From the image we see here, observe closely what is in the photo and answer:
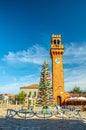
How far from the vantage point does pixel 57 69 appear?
4319 cm

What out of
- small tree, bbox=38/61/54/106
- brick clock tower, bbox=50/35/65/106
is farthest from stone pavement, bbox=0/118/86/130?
brick clock tower, bbox=50/35/65/106

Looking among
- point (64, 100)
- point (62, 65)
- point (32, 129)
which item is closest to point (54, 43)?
point (62, 65)

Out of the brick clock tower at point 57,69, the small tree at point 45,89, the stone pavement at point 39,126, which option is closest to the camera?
the stone pavement at point 39,126

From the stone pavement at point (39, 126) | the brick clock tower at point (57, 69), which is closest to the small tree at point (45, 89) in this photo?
the brick clock tower at point (57, 69)

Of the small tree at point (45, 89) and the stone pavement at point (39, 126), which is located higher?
the small tree at point (45, 89)

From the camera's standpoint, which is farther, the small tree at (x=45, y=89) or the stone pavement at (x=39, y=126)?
the small tree at (x=45, y=89)

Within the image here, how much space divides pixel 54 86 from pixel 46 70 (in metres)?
7.36

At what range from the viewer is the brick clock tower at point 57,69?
4162 cm

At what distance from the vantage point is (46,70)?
3581 cm

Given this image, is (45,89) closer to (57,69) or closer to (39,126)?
(57,69)

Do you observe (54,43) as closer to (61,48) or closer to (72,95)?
(61,48)

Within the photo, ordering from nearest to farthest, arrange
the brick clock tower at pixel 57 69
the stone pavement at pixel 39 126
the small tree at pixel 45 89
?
the stone pavement at pixel 39 126 → the small tree at pixel 45 89 → the brick clock tower at pixel 57 69

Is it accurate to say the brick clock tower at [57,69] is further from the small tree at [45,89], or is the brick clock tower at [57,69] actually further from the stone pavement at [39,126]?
the stone pavement at [39,126]

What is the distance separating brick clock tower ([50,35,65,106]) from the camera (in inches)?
1639
